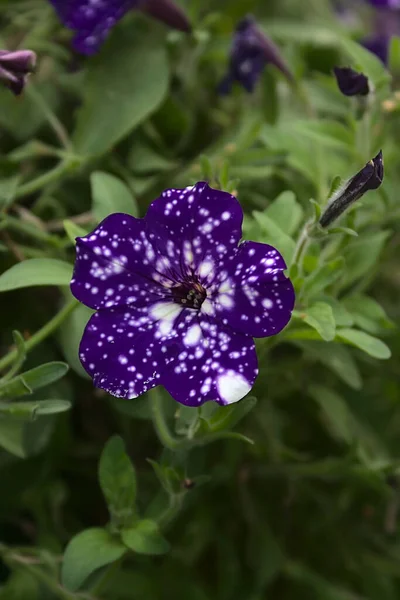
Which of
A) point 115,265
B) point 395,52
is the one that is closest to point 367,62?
point 395,52

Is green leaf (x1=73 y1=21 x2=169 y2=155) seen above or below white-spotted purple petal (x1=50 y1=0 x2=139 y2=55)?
below

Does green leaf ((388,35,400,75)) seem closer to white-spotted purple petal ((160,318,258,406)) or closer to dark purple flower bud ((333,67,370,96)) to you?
dark purple flower bud ((333,67,370,96))

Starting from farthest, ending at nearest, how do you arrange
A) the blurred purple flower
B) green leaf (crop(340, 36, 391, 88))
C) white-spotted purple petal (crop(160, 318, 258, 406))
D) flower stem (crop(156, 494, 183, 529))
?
the blurred purple flower, green leaf (crop(340, 36, 391, 88)), flower stem (crop(156, 494, 183, 529)), white-spotted purple petal (crop(160, 318, 258, 406))

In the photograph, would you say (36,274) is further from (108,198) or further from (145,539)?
(145,539)

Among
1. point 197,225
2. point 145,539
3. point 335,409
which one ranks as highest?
point 197,225

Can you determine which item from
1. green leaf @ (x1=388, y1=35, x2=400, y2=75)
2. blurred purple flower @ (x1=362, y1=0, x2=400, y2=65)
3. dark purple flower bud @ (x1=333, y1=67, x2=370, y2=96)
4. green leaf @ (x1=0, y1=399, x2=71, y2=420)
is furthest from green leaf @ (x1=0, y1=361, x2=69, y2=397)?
blurred purple flower @ (x1=362, y1=0, x2=400, y2=65)

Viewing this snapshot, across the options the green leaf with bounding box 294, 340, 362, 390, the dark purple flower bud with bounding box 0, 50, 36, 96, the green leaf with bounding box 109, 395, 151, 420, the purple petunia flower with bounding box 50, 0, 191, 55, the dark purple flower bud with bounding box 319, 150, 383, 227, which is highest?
the dark purple flower bud with bounding box 0, 50, 36, 96

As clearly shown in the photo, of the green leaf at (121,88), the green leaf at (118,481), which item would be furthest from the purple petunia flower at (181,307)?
the green leaf at (121,88)
